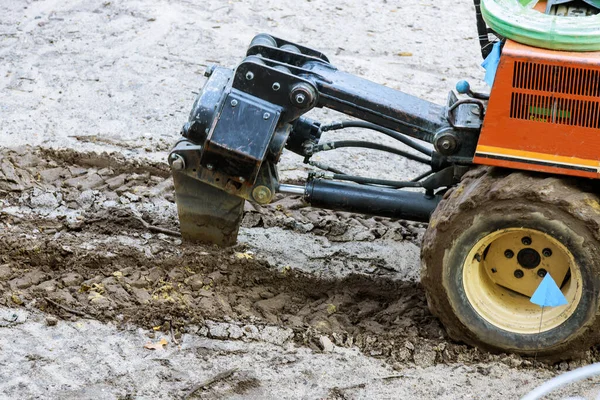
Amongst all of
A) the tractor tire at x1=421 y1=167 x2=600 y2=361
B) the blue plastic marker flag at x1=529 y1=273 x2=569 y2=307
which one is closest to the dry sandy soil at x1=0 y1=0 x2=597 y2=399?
the tractor tire at x1=421 y1=167 x2=600 y2=361

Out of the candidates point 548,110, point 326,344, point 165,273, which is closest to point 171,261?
point 165,273

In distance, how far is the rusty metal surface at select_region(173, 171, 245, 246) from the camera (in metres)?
4.79

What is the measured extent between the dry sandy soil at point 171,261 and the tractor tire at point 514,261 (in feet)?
0.50

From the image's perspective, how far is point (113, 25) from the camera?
8273mm

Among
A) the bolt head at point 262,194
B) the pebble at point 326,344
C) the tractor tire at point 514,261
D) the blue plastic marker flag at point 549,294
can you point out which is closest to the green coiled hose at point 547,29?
the tractor tire at point 514,261

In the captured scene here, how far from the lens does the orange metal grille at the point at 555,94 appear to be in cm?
385

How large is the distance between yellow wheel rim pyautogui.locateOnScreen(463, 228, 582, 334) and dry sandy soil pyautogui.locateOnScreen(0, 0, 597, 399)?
0.21 meters

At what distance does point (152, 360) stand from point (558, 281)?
1.95m

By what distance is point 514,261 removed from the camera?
4.25m

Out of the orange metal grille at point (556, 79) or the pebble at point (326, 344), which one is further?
the pebble at point (326, 344)

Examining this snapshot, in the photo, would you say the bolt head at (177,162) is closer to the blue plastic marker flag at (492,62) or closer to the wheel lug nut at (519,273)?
the blue plastic marker flag at (492,62)

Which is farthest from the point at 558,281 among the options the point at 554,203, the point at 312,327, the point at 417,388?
the point at 312,327

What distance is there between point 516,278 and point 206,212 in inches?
67.3

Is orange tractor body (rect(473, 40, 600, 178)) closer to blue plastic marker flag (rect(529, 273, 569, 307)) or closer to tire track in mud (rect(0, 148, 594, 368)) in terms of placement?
blue plastic marker flag (rect(529, 273, 569, 307))
